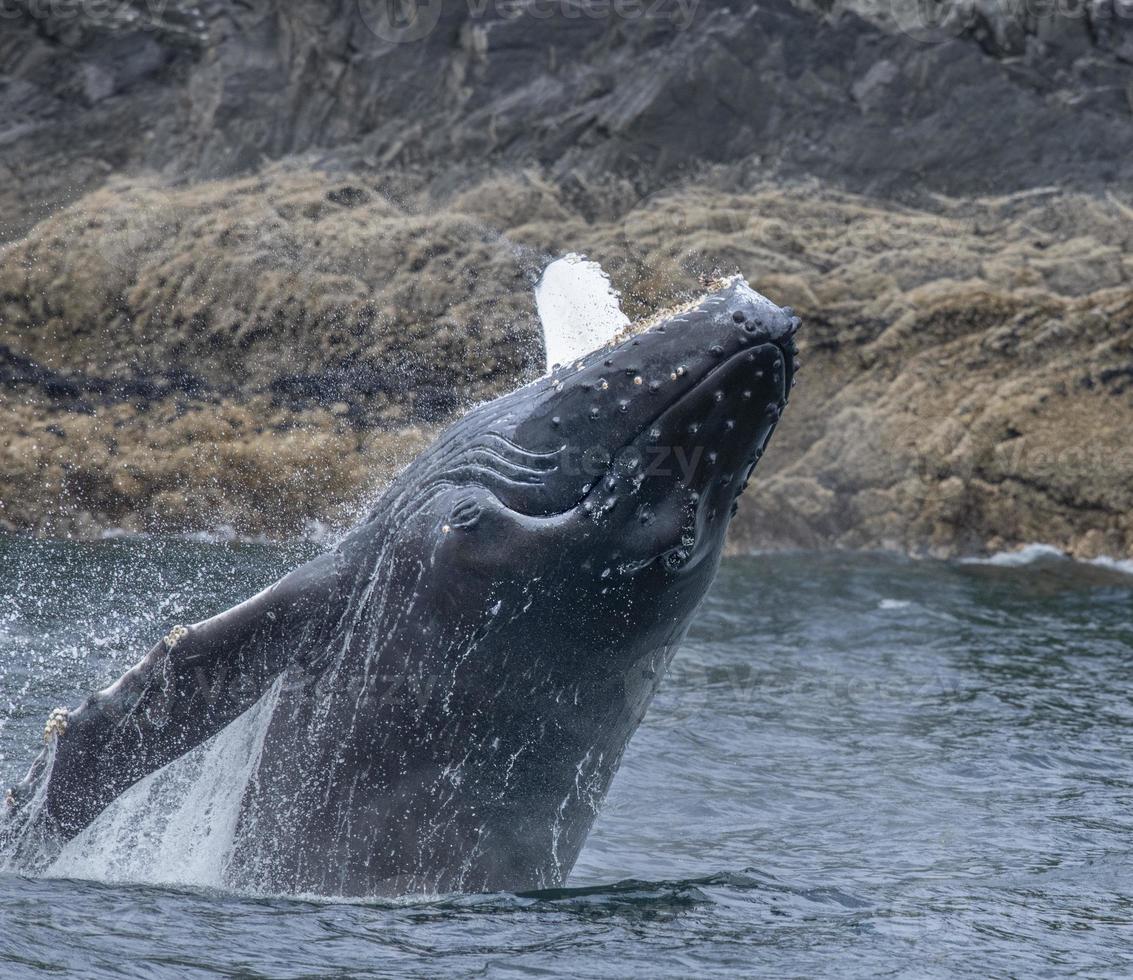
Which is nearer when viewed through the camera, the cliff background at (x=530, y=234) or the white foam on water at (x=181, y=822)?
the white foam on water at (x=181, y=822)

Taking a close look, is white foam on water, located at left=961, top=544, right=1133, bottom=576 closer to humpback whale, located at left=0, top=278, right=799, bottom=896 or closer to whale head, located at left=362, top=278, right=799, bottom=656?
humpback whale, located at left=0, top=278, right=799, bottom=896

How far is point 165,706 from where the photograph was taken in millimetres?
6059

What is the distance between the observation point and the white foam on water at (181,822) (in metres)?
6.59

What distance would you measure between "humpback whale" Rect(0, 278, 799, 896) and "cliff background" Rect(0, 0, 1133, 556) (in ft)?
38.4

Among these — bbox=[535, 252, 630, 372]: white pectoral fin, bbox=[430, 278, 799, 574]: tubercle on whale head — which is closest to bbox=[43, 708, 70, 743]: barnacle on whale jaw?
bbox=[430, 278, 799, 574]: tubercle on whale head

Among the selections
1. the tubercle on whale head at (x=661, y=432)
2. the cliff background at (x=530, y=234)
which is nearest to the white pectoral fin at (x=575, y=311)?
the tubercle on whale head at (x=661, y=432)

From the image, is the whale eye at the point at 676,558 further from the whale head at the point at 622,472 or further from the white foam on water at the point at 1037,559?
the white foam on water at the point at 1037,559

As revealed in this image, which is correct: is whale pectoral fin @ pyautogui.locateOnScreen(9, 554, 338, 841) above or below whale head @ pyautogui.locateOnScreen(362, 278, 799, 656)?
below

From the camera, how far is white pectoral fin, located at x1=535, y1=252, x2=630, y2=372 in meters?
6.39

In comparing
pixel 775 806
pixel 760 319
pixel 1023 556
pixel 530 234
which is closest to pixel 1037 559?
pixel 1023 556

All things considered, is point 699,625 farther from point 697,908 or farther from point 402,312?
point 697,908

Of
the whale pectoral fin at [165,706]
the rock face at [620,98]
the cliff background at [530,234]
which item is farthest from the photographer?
the rock face at [620,98]

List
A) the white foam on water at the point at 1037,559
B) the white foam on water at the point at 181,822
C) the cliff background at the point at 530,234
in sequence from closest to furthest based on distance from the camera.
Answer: the white foam on water at the point at 181,822, the white foam on water at the point at 1037,559, the cliff background at the point at 530,234

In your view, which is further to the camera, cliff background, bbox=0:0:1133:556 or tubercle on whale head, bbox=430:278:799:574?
cliff background, bbox=0:0:1133:556
